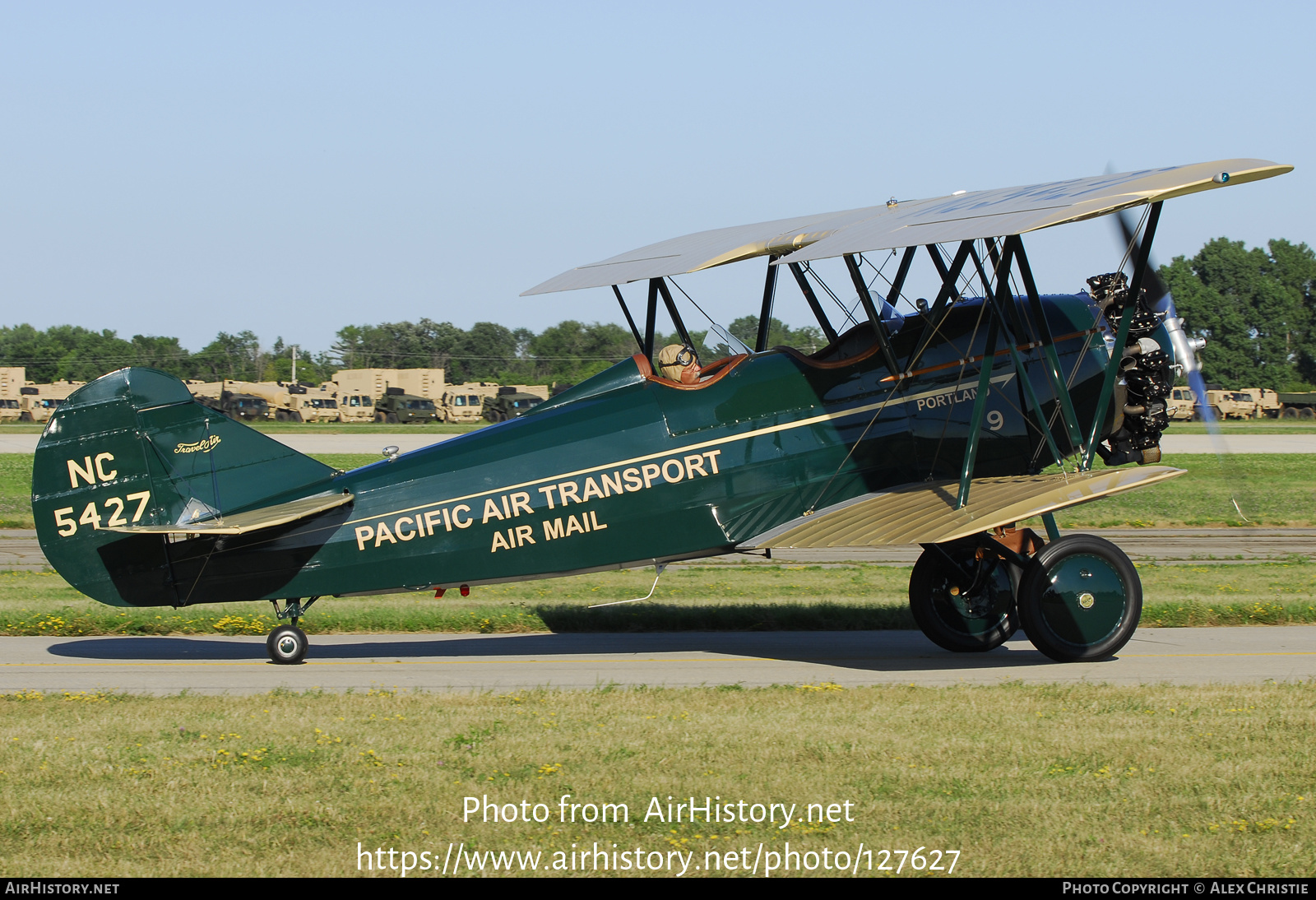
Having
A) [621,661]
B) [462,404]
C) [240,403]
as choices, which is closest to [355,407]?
[462,404]

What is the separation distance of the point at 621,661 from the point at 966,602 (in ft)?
10.6

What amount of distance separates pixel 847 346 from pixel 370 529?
4.48 m

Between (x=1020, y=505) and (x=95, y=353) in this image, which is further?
(x=95, y=353)

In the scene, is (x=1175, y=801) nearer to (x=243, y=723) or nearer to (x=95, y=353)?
(x=243, y=723)

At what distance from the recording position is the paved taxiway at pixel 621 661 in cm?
966

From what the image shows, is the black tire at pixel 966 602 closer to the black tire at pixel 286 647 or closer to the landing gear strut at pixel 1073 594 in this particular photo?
the landing gear strut at pixel 1073 594

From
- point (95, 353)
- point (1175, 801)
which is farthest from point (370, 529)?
point (95, 353)

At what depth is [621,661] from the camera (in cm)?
1073

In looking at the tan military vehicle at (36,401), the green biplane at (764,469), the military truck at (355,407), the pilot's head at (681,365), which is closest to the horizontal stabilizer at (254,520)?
the green biplane at (764,469)

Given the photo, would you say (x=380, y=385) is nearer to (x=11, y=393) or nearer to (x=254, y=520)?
(x=11, y=393)

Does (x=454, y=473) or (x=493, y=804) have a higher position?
(x=454, y=473)

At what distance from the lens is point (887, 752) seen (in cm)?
693

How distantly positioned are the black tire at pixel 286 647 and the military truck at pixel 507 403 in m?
57.3

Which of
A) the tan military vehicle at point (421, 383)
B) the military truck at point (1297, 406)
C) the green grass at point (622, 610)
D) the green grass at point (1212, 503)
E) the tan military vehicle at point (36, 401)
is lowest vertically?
the military truck at point (1297, 406)
